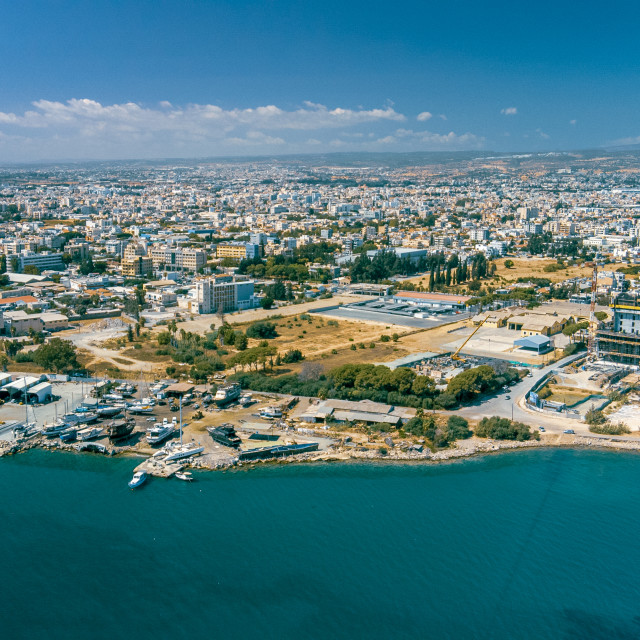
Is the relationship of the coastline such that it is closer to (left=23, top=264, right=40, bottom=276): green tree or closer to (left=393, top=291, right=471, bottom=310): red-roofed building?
(left=393, top=291, right=471, bottom=310): red-roofed building

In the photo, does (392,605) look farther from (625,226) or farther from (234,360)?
(625,226)

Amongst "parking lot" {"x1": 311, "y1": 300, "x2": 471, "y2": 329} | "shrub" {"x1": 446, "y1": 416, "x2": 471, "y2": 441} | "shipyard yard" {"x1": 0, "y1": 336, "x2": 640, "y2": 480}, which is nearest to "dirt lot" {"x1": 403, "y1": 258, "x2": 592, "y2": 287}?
"parking lot" {"x1": 311, "y1": 300, "x2": 471, "y2": 329}

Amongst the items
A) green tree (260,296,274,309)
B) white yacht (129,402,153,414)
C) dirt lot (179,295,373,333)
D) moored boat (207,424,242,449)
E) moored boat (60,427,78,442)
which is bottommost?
dirt lot (179,295,373,333)

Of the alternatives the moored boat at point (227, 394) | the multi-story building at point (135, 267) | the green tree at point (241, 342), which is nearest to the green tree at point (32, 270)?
the multi-story building at point (135, 267)

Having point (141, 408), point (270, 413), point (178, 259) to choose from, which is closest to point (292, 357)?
point (270, 413)

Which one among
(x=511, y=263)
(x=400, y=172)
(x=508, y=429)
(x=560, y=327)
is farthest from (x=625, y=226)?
(x=400, y=172)

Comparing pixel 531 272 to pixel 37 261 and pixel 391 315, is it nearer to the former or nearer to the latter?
pixel 391 315
